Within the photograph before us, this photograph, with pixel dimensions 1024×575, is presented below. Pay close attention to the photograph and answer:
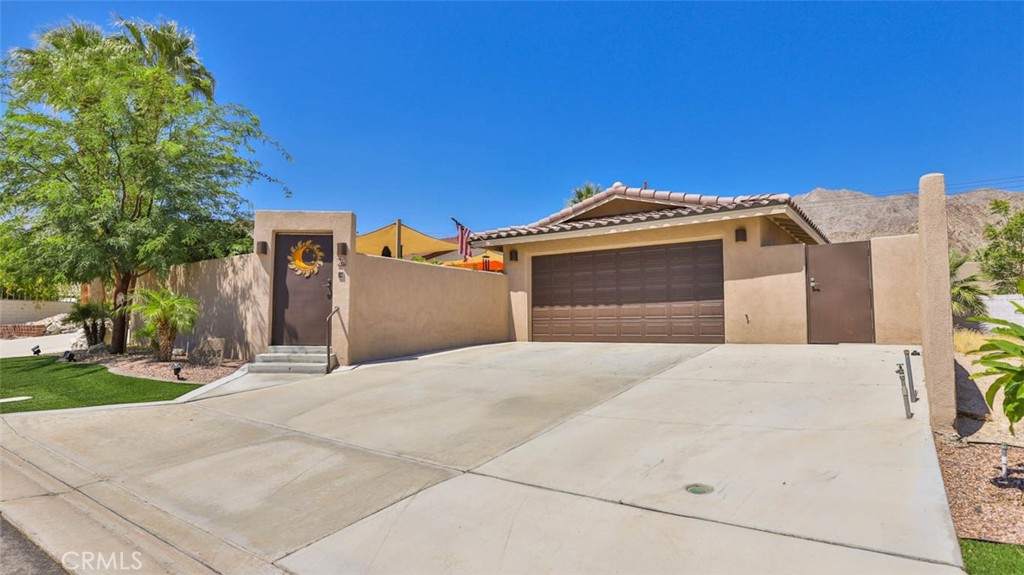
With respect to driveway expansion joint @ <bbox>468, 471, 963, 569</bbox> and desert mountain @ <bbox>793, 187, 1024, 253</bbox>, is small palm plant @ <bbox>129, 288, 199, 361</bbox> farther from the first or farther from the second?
desert mountain @ <bbox>793, 187, 1024, 253</bbox>

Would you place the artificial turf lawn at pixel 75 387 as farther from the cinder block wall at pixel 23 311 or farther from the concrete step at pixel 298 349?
the cinder block wall at pixel 23 311

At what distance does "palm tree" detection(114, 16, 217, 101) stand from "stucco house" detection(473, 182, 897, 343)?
39.5ft

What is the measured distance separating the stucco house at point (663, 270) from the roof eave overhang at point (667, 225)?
0.07ft

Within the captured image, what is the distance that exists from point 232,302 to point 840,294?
1284 cm

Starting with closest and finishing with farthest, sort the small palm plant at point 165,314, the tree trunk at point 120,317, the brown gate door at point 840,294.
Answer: the brown gate door at point 840,294 < the small palm plant at point 165,314 < the tree trunk at point 120,317

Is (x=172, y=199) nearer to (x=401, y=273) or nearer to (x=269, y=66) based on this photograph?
(x=269, y=66)

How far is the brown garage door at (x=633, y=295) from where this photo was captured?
1166 cm

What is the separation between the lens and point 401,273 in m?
11.5

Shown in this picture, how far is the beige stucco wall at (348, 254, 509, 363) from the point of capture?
34.7 ft

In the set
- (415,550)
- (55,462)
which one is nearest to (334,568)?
(415,550)

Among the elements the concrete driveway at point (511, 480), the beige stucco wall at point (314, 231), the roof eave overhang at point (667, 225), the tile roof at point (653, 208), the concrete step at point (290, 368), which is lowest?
the concrete driveway at point (511, 480)

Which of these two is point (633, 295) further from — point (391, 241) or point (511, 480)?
point (511, 480)

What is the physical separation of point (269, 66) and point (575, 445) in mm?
12038

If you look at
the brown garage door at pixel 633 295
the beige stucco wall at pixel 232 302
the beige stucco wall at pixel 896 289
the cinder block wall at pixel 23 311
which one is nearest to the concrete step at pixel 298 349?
the beige stucco wall at pixel 232 302
